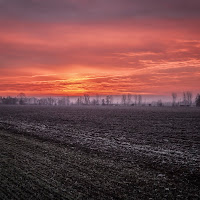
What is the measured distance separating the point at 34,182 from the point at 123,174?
4.18 m

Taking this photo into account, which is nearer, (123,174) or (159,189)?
(159,189)

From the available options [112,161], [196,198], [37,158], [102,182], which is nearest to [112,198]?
[102,182]

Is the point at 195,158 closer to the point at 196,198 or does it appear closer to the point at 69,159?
the point at 196,198

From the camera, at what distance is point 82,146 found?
15438mm

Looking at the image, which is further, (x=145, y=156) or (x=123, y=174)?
(x=145, y=156)

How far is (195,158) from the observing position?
41.0 feet

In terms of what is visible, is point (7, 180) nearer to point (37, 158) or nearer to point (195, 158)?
point (37, 158)

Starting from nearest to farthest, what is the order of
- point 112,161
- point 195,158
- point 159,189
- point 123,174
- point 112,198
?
point 112,198, point 159,189, point 123,174, point 112,161, point 195,158

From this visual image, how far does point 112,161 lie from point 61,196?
504 centimetres

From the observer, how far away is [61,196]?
277 inches

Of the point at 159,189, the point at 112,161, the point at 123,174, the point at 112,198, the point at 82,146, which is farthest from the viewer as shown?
the point at 82,146

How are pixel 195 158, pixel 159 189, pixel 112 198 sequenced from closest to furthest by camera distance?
1. pixel 112 198
2. pixel 159 189
3. pixel 195 158

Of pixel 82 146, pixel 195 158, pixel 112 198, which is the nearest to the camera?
pixel 112 198

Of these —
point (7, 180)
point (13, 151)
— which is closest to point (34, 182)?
point (7, 180)
